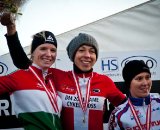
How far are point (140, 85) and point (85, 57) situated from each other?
0.41 meters

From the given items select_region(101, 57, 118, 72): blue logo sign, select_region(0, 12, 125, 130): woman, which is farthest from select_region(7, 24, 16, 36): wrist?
select_region(101, 57, 118, 72): blue logo sign

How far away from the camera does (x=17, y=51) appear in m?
1.50

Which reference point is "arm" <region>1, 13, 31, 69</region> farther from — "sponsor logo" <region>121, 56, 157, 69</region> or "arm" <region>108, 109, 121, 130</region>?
"sponsor logo" <region>121, 56, 157, 69</region>

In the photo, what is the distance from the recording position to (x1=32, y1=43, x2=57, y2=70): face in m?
1.58

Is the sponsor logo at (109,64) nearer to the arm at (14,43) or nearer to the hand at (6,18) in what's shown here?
the arm at (14,43)

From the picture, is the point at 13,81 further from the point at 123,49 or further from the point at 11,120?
the point at 123,49

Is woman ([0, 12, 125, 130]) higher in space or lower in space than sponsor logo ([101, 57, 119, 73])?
lower

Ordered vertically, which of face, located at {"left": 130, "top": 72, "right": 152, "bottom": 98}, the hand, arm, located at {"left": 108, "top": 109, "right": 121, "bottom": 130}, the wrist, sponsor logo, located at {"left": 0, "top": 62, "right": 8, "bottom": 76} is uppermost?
the hand

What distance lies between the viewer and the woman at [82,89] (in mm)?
1591

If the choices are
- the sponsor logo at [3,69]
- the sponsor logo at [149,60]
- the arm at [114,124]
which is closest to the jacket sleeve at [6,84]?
the arm at [114,124]

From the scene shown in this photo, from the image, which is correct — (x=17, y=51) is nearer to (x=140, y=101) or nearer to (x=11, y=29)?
(x=11, y=29)

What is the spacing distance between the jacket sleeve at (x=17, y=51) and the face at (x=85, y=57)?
0.33 metres

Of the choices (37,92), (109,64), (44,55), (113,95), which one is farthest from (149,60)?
(37,92)

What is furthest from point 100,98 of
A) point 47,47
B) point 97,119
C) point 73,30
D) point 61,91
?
point 73,30
